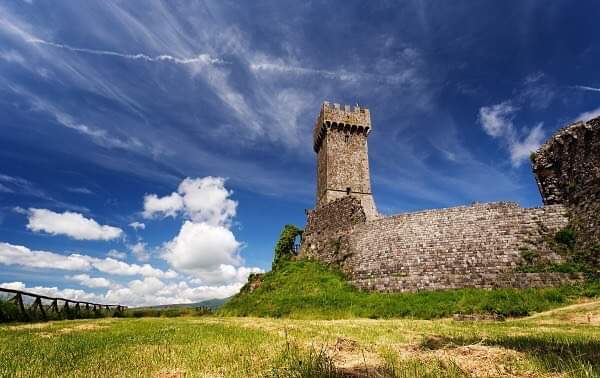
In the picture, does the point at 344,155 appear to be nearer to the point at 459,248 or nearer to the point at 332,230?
the point at 332,230

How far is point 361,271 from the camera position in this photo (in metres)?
20.7

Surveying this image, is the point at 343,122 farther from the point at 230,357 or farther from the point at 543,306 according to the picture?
the point at 230,357

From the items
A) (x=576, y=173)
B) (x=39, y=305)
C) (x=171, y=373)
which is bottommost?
(x=171, y=373)

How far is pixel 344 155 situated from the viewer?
3834cm

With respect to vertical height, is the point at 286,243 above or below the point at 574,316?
above

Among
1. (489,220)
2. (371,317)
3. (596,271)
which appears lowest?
(371,317)

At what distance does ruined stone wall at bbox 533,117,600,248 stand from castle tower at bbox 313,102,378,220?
728 inches

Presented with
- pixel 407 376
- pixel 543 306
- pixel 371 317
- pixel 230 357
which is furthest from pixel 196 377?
pixel 543 306

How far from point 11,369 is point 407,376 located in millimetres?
4986

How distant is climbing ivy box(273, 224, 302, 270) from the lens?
1217 inches

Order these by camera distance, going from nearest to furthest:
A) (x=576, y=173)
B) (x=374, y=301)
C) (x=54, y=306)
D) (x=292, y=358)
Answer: (x=292, y=358) < (x=54, y=306) < (x=374, y=301) < (x=576, y=173)

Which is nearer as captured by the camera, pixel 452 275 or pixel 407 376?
pixel 407 376

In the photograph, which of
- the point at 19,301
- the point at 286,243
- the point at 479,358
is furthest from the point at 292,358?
the point at 286,243

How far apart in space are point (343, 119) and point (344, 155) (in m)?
4.57
